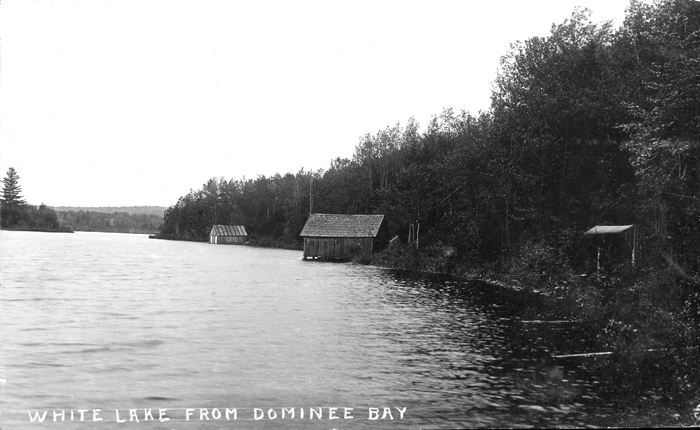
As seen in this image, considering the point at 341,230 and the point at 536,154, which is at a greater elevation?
the point at 536,154

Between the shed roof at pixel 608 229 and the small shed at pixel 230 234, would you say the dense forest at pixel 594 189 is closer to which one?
the shed roof at pixel 608 229

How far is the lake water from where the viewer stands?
1276 centimetres

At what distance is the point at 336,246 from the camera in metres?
75.3

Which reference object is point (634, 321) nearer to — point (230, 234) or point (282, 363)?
point (282, 363)

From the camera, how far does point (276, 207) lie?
139750 mm

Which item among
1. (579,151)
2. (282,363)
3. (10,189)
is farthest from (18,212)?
(282,363)

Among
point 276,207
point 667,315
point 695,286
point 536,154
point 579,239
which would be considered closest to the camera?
point 667,315

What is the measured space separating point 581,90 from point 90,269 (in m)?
45.4

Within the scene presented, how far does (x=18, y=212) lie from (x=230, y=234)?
184 feet

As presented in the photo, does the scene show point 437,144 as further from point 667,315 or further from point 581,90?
point 667,315

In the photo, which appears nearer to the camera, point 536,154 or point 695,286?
point 695,286

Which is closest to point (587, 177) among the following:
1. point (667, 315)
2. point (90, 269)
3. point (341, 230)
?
point (667, 315)

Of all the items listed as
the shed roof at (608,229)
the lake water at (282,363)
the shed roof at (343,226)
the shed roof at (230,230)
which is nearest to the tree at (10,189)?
the shed roof at (230,230)

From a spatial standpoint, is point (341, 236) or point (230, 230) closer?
point (341, 236)
